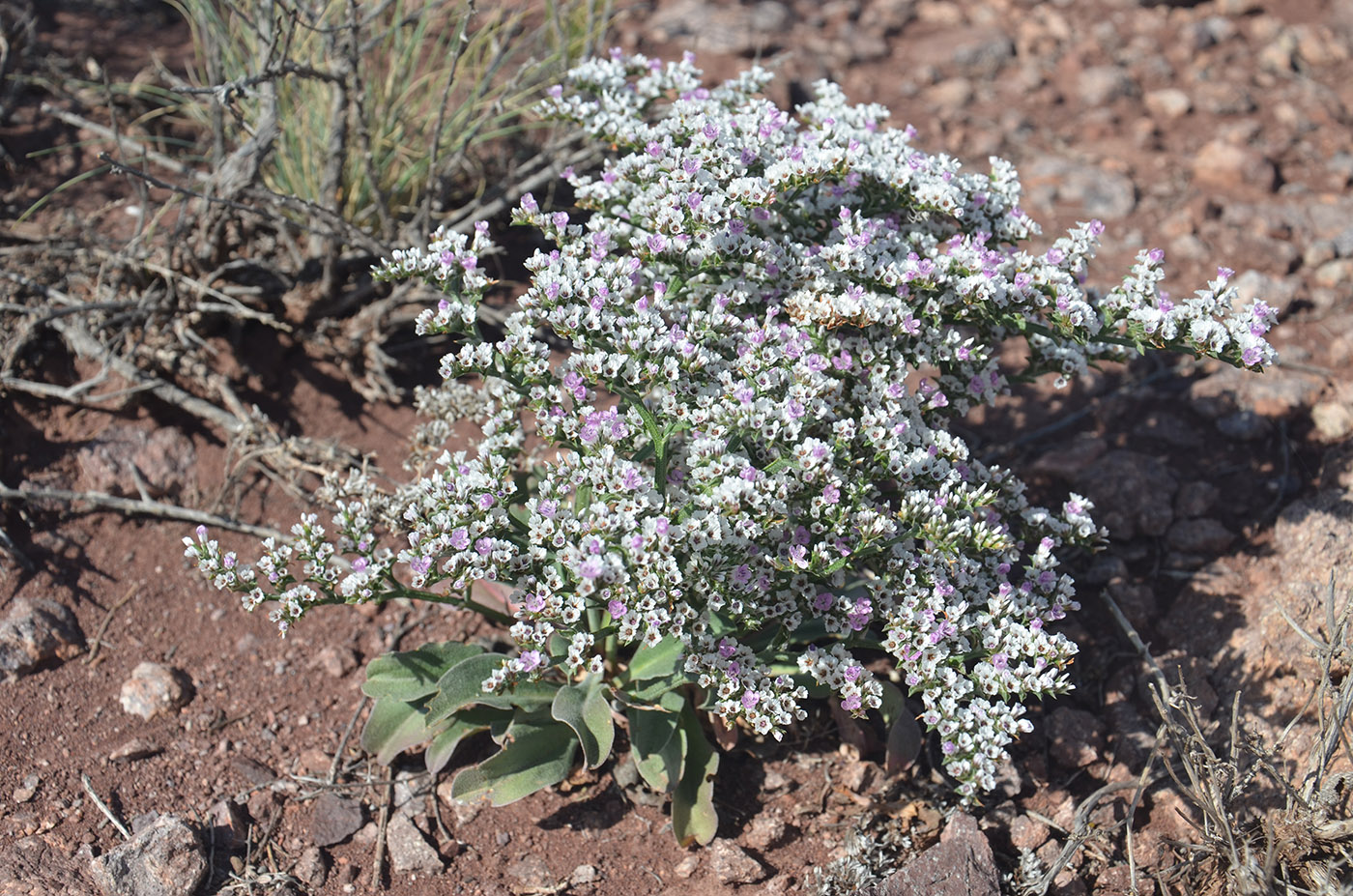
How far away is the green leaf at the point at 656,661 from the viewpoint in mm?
3127

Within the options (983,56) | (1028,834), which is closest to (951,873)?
(1028,834)

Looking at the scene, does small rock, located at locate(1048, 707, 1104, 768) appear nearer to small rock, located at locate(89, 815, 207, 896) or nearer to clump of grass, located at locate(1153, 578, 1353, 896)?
clump of grass, located at locate(1153, 578, 1353, 896)

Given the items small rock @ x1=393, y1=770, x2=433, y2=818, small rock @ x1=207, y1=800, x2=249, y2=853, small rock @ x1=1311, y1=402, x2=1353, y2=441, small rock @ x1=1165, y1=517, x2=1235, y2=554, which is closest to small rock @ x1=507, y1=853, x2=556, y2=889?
small rock @ x1=393, y1=770, x2=433, y2=818

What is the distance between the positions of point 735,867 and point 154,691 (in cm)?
191

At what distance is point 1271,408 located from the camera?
4496mm

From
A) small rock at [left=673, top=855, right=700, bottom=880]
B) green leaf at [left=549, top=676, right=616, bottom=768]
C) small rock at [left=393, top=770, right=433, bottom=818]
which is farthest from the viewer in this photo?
small rock at [left=393, top=770, right=433, bottom=818]

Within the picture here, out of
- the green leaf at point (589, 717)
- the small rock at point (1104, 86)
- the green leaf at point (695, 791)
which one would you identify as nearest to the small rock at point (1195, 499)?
the green leaf at point (695, 791)

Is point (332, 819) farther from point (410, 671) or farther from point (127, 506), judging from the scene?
point (127, 506)

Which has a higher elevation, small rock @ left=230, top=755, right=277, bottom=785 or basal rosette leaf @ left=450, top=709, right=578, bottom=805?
basal rosette leaf @ left=450, top=709, right=578, bottom=805

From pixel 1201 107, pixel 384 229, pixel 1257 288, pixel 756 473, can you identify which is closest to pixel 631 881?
pixel 756 473

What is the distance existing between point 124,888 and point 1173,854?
2.89 metres

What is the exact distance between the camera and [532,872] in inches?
124

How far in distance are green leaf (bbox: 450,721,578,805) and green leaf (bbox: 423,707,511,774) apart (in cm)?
11

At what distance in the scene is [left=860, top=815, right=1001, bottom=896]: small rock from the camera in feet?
9.64
